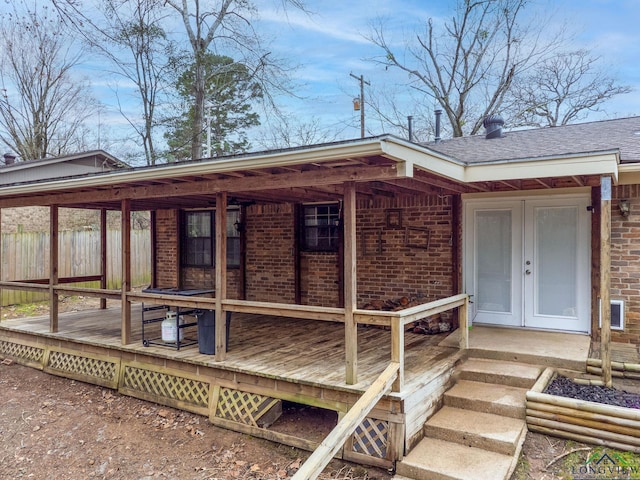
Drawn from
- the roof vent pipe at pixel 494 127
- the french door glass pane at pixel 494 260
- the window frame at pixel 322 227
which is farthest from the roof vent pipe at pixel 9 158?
the french door glass pane at pixel 494 260

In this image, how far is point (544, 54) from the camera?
16.3 meters

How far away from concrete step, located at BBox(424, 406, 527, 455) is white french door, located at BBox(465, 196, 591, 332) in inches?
91.9

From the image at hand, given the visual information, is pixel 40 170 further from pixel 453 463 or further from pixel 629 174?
pixel 629 174

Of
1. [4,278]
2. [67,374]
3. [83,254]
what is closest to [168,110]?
[83,254]

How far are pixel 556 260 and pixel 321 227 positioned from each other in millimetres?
3589

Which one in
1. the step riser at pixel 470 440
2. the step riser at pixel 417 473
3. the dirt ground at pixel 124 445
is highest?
the step riser at pixel 470 440

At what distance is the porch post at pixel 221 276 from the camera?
4.98m

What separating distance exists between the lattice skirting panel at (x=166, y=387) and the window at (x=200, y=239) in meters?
3.27

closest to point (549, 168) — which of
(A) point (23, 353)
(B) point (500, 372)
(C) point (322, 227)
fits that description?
(B) point (500, 372)

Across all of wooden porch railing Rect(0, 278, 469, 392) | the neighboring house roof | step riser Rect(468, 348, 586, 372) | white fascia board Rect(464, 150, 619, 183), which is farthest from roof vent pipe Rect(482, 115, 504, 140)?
the neighboring house roof

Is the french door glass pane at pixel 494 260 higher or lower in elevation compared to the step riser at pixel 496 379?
higher

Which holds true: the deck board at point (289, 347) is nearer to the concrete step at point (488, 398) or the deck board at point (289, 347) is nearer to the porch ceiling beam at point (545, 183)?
the concrete step at point (488, 398)

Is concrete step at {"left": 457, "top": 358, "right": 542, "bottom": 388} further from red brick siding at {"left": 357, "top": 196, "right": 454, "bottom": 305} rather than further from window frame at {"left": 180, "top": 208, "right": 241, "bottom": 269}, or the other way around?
window frame at {"left": 180, "top": 208, "right": 241, "bottom": 269}

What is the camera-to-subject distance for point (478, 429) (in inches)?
153
